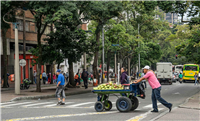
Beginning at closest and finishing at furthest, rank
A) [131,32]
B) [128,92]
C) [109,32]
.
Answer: [128,92] → [109,32] → [131,32]

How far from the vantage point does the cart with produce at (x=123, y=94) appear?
1267cm

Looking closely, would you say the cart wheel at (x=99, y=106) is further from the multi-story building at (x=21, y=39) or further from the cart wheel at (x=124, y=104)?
the multi-story building at (x=21, y=39)

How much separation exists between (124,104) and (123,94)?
0.55 m

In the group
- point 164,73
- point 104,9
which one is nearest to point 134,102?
point 104,9

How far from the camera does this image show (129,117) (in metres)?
11.3

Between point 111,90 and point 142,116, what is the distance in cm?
199

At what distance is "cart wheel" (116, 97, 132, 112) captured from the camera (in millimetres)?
12555

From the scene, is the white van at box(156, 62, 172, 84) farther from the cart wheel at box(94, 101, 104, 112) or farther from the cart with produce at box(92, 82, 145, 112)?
the cart wheel at box(94, 101, 104, 112)

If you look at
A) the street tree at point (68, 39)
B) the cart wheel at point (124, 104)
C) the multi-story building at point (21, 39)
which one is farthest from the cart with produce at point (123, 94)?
the multi-story building at point (21, 39)

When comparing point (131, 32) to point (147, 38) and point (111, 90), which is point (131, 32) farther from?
point (111, 90)

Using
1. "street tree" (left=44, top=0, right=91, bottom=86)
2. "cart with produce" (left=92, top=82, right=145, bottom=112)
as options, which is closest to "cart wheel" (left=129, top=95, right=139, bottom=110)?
"cart with produce" (left=92, top=82, right=145, bottom=112)

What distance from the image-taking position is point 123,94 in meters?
13.2

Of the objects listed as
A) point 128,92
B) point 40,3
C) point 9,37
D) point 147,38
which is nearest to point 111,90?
point 128,92

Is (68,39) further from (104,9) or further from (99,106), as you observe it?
(99,106)
